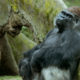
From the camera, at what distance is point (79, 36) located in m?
5.21

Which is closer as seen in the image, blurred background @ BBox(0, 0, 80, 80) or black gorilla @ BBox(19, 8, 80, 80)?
black gorilla @ BBox(19, 8, 80, 80)

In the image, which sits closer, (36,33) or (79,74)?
(79,74)

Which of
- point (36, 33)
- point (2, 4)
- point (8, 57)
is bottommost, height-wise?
point (8, 57)

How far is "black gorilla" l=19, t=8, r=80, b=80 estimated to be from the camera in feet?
16.6

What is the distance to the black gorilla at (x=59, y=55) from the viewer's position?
5074 millimetres

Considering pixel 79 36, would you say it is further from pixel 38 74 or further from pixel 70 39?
pixel 38 74

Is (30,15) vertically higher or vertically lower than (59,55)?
higher

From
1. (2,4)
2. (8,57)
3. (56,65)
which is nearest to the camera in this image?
(56,65)

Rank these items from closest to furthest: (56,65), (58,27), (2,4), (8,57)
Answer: (56,65)
(58,27)
(2,4)
(8,57)

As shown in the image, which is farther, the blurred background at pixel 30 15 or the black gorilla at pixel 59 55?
the blurred background at pixel 30 15

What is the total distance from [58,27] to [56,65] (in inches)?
25.5

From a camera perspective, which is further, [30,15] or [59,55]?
[30,15]

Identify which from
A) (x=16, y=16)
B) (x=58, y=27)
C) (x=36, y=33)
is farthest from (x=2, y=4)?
(x=58, y=27)

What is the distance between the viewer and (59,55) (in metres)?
5.11
